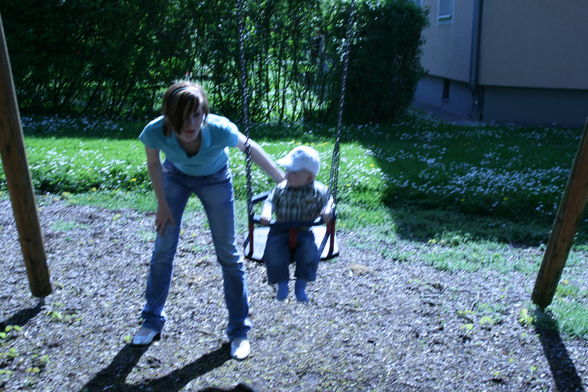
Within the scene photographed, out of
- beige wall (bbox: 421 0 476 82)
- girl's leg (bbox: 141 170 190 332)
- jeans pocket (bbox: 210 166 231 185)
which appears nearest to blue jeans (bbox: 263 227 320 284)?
jeans pocket (bbox: 210 166 231 185)

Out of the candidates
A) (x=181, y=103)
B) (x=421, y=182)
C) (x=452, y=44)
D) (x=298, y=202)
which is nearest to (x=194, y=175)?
(x=181, y=103)

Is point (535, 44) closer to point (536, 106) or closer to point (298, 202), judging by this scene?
point (536, 106)

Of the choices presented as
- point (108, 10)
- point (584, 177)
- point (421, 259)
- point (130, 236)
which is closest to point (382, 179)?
point (421, 259)

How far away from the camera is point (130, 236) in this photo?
6.08 metres

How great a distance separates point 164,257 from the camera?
3.77 m

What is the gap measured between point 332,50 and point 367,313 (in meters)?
7.14

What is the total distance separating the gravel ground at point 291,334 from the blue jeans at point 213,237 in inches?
11.7

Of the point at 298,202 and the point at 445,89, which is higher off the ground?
the point at 298,202

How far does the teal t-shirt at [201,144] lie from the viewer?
3.40 metres

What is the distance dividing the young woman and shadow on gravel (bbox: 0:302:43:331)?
100 cm

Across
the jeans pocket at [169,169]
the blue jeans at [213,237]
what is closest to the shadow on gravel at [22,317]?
the blue jeans at [213,237]

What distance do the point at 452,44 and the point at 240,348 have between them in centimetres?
1228

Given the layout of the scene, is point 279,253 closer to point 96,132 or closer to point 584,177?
point 584,177

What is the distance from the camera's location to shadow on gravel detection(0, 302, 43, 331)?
4.30 m
